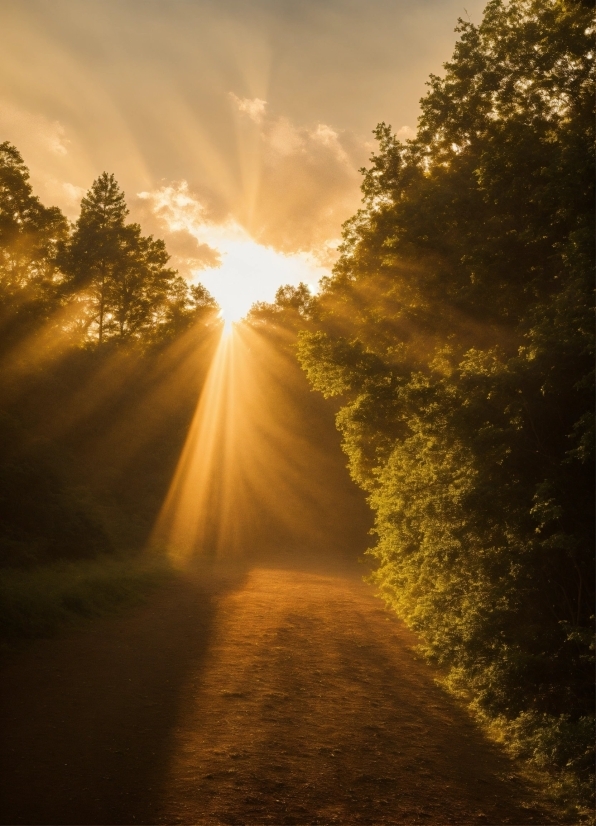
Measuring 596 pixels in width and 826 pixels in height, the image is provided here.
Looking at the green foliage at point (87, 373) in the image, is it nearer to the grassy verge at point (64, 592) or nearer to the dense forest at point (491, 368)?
the grassy verge at point (64, 592)

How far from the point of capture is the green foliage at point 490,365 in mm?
9281

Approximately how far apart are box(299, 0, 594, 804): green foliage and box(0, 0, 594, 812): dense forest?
0.05m

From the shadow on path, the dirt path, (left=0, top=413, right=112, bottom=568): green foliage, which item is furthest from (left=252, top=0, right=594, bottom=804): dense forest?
(left=0, top=413, right=112, bottom=568): green foliage

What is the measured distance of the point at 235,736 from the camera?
7828 millimetres

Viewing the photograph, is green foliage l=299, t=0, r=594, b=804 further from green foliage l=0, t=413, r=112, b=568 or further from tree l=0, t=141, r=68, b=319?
tree l=0, t=141, r=68, b=319

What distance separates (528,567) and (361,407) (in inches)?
301

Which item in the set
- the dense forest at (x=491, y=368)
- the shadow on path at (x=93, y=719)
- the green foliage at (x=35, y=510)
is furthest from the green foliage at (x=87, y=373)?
the dense forest at (x=491, y=368)

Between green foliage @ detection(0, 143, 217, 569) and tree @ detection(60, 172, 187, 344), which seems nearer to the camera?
green foliage @ detection(0, 143, 217, 569)

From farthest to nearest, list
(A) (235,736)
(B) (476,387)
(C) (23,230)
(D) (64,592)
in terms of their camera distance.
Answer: (C) (23,230), (D) (64,592), (B) (476,387), (A) (235,736)

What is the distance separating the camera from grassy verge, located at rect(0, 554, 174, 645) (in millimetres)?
11586

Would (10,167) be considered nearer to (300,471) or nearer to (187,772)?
(300,471)

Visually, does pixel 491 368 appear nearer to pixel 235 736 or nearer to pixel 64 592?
pixel 235 736

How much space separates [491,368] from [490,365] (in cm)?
63

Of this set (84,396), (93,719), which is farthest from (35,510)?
(84,396)
